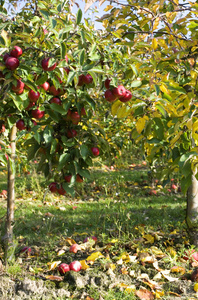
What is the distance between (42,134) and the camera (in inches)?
67.6

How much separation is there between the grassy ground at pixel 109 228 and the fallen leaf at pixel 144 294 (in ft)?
0.07

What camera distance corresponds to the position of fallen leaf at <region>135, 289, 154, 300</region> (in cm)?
182

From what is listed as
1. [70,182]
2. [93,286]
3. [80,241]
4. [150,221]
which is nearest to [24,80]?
[70,182]

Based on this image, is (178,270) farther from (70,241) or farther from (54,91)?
(54,91)

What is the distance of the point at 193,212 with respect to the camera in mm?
2500

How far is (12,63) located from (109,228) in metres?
2.07

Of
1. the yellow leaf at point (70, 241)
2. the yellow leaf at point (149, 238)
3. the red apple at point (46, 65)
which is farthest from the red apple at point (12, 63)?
the yellow leaf at point (149, 238)

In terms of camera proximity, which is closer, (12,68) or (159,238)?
(12,68)

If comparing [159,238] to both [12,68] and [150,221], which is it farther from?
[12,68]

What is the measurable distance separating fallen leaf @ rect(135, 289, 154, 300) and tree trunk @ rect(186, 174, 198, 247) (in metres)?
0.76

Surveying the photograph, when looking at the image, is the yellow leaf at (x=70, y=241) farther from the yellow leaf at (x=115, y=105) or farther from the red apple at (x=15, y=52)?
the red apple at (x=15, y=52)

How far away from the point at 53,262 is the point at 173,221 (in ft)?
4.79

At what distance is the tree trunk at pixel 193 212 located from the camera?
2.44 metres

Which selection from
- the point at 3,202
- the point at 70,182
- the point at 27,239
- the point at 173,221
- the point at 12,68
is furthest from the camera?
the point at 3,202
